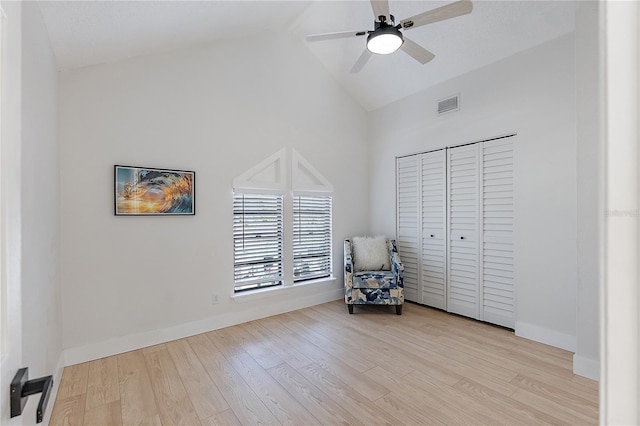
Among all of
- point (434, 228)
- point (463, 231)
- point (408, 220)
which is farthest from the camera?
point (408, 220)

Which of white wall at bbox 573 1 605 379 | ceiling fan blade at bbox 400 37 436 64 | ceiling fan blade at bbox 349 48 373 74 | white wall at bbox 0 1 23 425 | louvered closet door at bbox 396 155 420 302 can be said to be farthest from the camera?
louvered closet door at bbox 396 155 420 302

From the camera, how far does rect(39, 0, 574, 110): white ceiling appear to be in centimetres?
213

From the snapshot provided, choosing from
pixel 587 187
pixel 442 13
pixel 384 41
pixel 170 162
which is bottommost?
pixel 587 187

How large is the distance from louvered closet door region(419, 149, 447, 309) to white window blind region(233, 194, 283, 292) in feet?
6.41

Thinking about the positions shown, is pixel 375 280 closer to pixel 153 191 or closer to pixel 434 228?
pixel 434 228

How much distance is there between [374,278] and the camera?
380cm

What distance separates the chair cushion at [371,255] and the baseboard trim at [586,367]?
2.09 meters

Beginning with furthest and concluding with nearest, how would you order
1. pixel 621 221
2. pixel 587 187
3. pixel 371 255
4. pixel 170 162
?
pixel 371 255 < pixel 170 162 < pixel 587 187 < pixel 621 221

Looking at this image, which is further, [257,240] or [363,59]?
[257,240]

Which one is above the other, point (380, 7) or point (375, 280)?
point (380, 7)

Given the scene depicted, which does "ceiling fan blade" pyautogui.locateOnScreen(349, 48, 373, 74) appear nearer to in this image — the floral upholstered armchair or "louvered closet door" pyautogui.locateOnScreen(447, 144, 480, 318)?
"louvered closet door" pyautogui.locateOnScreen(447, 144, 480, 318)

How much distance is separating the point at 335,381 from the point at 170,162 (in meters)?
2.61

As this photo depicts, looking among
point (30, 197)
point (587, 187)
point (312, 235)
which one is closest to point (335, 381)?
point (312, 235)

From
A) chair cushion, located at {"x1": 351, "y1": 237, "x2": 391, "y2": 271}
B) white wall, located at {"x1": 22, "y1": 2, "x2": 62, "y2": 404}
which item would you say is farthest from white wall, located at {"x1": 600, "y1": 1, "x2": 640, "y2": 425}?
chair cushion, located at {"x1": 351, "y1": 237, "x2": 391, "y2": 271}
